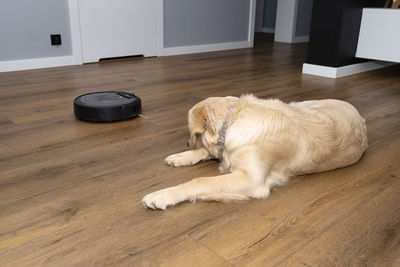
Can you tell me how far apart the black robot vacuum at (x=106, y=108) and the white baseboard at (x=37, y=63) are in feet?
6.41

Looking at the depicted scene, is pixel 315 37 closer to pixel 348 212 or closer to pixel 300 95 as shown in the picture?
pixel 300 95

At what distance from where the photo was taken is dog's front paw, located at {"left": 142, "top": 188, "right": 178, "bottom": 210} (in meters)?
1.46

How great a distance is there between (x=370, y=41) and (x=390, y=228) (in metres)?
3.57

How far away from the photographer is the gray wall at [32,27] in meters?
3.93

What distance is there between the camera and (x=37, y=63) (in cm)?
429

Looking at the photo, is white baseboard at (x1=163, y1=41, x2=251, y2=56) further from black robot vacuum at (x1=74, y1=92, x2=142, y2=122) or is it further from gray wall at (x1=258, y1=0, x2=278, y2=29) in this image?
gray wall at (x1=258, y1=0, x2=278, y2=29)

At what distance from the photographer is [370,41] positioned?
14.3 ft

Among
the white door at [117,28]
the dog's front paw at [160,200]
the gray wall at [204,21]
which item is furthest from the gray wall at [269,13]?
the dog's front paw at [160,200]

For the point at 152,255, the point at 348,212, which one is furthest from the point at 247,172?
the point at 152,255

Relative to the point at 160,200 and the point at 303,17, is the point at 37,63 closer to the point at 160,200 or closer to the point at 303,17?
the point at 160,200

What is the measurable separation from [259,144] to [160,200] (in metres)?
0.51

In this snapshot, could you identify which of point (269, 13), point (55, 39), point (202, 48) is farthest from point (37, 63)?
point (269, 13)

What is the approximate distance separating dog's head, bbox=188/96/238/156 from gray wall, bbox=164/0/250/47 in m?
4.05

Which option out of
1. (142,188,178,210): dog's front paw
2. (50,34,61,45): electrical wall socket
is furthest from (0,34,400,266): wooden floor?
(50,34,61,45): electrical wall socket
